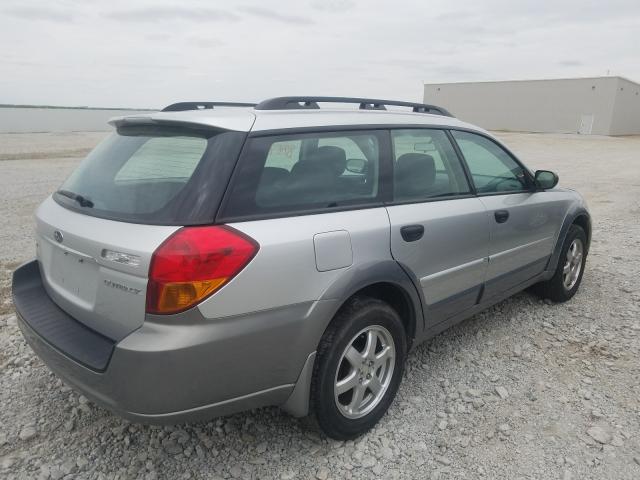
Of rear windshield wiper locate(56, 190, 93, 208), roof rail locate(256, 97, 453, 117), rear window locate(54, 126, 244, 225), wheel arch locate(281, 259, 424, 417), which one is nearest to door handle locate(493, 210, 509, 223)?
roof rail locate(256, 97, 453, 117)

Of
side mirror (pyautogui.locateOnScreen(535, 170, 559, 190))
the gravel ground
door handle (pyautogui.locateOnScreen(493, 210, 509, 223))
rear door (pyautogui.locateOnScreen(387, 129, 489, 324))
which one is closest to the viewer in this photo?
the gravel ground

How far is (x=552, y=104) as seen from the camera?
4816cm

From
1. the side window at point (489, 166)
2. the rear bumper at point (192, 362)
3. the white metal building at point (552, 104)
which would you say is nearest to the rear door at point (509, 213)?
the side window at point (489, 166)

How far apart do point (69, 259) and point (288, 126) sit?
1177 millimetres

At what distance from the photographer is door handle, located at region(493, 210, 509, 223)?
3341 mm

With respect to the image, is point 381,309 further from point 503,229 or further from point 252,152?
point 503,229

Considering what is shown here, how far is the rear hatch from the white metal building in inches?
2028

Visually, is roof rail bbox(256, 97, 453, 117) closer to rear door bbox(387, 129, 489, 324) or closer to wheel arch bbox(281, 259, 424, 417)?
rear door bbox(387, 129, 489, 324)

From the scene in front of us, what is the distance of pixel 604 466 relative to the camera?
95.7 inches

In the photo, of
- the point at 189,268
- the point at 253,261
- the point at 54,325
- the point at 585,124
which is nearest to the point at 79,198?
the point at 54,325

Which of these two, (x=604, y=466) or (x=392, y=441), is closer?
(x=604, y=466)

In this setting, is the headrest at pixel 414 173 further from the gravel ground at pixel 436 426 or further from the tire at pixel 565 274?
the tire at pixel 565 274

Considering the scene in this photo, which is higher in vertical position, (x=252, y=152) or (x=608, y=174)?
(x=252, y=152)

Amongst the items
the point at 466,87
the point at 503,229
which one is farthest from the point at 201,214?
the point at 466,87
